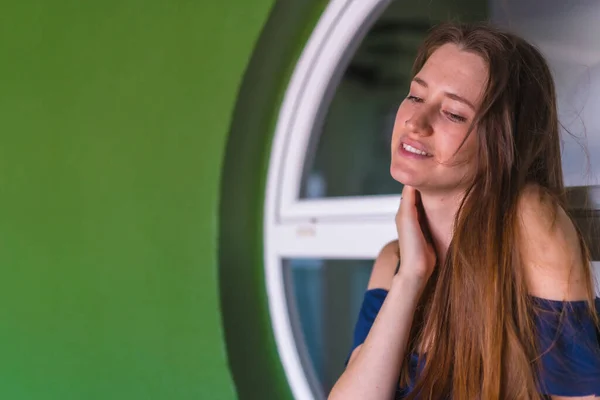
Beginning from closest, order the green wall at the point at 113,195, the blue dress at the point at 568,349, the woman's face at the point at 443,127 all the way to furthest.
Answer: the blue dress at the point at 568,349, the woman's face at the point at 443,127, the green wall at the point at 113,195

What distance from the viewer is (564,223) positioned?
1114 millimetres

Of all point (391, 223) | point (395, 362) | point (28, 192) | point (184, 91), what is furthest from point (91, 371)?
point (395, 362)

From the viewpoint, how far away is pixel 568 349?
1067 millimetres

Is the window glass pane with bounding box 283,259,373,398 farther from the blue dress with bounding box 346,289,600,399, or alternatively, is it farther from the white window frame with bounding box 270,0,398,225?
the blue dress with bounding box 346,289,600,399

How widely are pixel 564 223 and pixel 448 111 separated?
0.29m

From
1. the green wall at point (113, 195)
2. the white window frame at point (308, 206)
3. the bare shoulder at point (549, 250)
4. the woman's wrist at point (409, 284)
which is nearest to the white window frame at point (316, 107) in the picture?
the white window frame at point (308, 206)

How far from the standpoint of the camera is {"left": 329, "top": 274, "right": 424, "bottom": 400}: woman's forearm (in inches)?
48.6

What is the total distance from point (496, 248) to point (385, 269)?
34cm

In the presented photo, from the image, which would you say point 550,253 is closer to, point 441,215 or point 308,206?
point 441,215

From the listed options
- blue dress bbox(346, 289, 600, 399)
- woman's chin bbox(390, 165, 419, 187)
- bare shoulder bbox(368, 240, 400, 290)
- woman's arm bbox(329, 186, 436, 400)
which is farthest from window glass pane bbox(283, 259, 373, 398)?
blue dress bbox(346, 289, 600, 399)

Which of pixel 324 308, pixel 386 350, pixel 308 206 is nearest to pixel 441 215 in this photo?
pixel 386 350

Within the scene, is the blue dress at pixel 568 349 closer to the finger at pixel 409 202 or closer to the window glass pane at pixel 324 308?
the finger at pixel 409 202

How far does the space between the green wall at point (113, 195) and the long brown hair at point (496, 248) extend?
36.4 inches

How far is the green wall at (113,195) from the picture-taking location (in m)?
2.04
